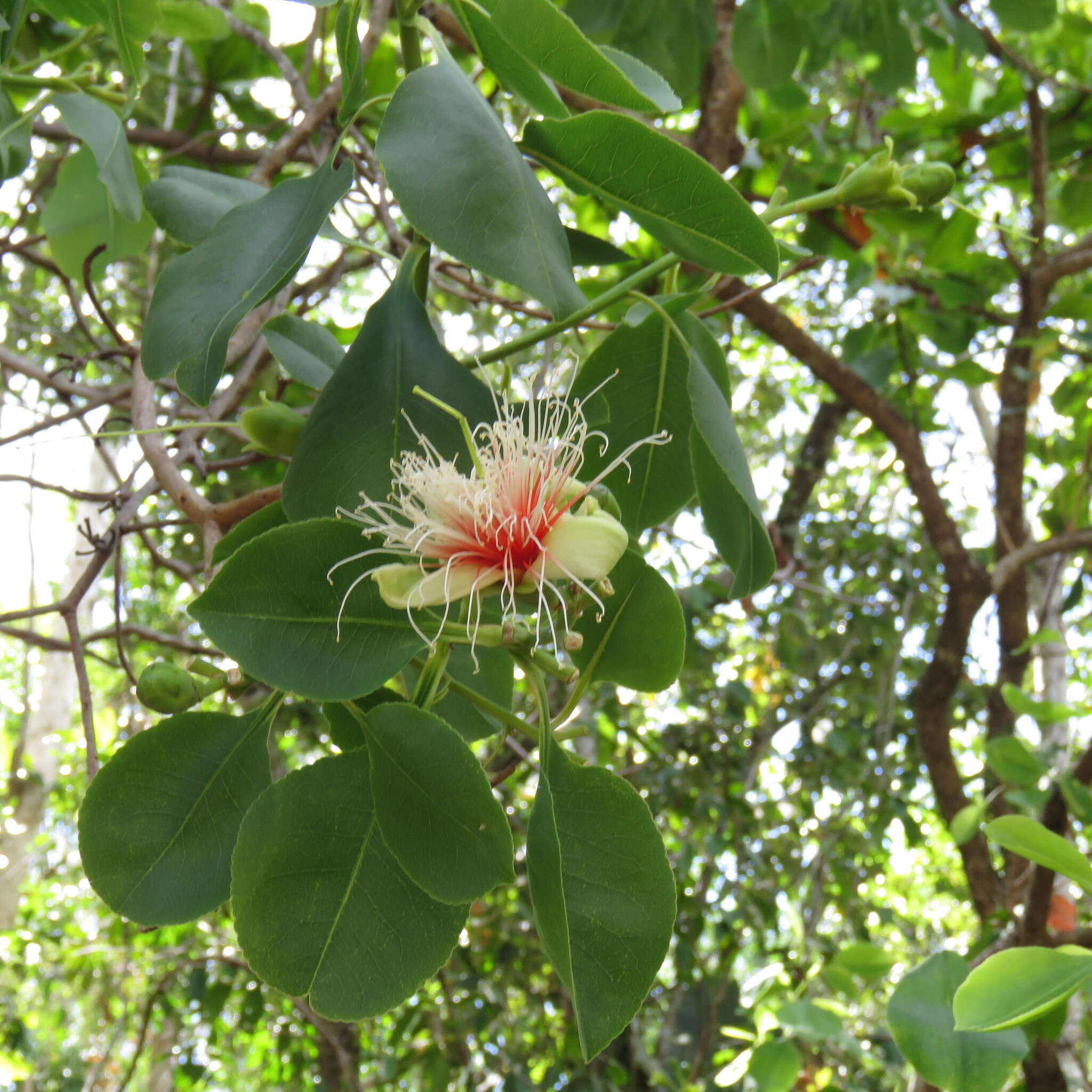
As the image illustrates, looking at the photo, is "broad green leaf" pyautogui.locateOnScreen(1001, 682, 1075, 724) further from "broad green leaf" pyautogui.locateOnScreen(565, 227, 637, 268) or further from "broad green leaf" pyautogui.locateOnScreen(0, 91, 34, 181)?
"broad green leaf" pyautogui.locateOnScreen(0, 91, 34, 181)

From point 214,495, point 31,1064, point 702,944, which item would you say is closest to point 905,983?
point 214,495

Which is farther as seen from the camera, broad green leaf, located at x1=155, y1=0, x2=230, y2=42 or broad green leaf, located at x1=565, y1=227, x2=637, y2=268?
broad green leaf, located at x1=155, y1=0, x2=230, y2=42

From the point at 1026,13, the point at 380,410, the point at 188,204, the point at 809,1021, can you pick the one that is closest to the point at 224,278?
the point at 380,410

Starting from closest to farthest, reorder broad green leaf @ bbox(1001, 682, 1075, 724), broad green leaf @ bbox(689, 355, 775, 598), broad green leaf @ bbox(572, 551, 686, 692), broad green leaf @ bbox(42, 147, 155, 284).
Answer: broad green leaf @ bbox(572, 551, 686, 692) → broad green leaf @ bbox(689, 355, 775, 598) → broad green leaf @ bbox(42, 147, 155, 284) → broad green leaf @ bbox(1001, 682, 1075, 724)

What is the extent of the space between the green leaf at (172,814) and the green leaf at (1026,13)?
157cm

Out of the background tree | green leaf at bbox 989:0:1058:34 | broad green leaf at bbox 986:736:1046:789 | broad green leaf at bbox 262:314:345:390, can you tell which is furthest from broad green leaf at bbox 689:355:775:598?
green leaf at bbox 989:0:1058:34

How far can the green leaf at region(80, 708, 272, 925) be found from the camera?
529mm

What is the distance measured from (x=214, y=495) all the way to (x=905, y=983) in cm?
148

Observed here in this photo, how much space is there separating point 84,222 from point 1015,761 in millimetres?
1235

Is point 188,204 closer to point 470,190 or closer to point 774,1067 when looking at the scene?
point 470,190

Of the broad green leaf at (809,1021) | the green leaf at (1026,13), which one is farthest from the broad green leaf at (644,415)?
the green leaf at (1026,13)

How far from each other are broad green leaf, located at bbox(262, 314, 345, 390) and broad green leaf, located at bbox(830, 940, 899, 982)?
882 millimetres

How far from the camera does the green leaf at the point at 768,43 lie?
1462 millimetres

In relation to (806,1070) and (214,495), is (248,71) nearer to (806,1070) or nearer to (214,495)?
(214,495)
